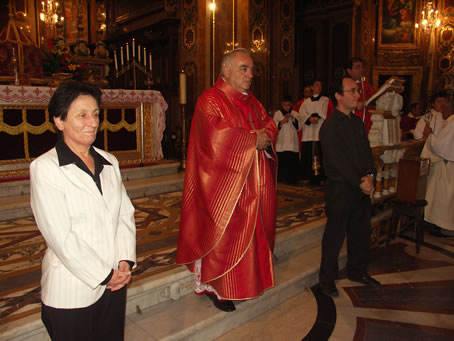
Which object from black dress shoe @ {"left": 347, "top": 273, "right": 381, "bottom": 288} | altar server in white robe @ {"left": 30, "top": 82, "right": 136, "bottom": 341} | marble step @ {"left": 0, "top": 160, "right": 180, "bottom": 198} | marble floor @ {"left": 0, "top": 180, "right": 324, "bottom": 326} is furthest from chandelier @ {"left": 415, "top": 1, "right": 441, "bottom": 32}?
altar server in white robe @ {"left": 30, "top": 82, "right": 136, "bottom": 341}

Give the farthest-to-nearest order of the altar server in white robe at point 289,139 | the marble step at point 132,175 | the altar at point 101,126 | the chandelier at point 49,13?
the chandelier at point 49,13
the altar server in white robe at point 289,139
the altar at point 101,126
the marble step at point 132,175

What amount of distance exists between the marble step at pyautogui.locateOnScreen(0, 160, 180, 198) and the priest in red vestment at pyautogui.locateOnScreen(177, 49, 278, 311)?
3148 mm

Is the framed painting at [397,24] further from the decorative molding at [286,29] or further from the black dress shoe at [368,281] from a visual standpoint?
the black dress shoe at [368,281]

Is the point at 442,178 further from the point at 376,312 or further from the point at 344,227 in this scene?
the point at 376,312

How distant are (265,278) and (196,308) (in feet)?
1.78

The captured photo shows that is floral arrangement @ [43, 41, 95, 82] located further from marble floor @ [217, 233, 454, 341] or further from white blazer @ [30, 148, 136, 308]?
white blazer @ [30, 148, 136, 308]

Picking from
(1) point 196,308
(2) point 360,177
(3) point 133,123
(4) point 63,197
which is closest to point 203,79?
(3) point 133,123

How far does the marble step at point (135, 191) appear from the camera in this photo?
4.29 meters

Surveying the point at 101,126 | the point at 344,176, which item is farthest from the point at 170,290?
the point at 101,126

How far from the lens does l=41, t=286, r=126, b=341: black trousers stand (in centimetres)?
142

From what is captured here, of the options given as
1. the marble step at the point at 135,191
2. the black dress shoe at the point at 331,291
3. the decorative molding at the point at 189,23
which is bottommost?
the black dress shoe at the point at 331,291

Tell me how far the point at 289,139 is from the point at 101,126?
3255 millimetres

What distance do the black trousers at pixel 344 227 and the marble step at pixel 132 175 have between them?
359 centimetres

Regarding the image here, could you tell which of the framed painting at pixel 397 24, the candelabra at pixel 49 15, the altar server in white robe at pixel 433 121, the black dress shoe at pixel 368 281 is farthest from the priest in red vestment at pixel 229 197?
the framed painting at pixel 397 24
